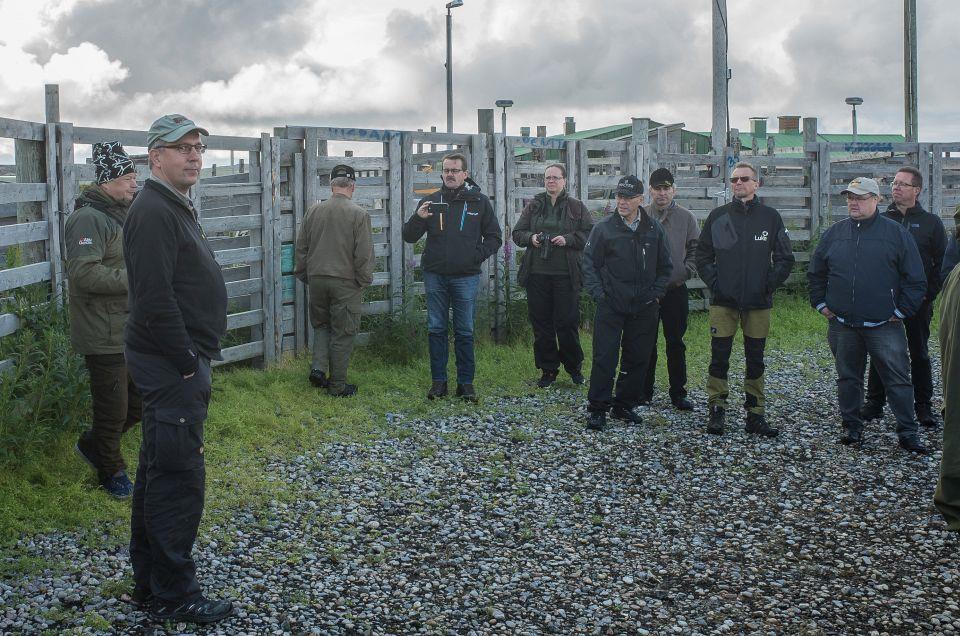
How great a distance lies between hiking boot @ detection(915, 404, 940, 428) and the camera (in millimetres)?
8312

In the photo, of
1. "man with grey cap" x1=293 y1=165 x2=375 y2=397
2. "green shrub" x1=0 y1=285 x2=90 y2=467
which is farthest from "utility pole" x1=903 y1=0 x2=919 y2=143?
"green shrub" x1=0 y1=285 x2=90 y2=467

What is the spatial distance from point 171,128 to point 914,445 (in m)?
5.79

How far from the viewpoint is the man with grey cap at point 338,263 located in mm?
9133

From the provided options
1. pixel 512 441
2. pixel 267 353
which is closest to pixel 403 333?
pixel 267 353

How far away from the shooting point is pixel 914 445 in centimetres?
743

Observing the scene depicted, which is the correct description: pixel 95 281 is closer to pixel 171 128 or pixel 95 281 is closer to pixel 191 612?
pixel 171 128

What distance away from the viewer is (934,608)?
4711 millimetres

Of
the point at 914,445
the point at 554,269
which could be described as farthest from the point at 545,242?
the point at 914,445

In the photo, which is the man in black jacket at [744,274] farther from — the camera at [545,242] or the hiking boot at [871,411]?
the camera at [545,242]

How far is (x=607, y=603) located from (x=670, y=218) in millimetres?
5049

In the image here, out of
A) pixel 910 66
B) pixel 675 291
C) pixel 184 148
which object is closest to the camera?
pixel 184 148

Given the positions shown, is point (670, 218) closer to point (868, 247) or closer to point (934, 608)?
point (868, 247)

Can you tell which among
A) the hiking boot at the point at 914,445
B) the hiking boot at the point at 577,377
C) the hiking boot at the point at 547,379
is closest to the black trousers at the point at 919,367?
the hiking boot at the point at 914,445

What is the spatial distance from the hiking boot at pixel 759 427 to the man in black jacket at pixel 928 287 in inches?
37.6
